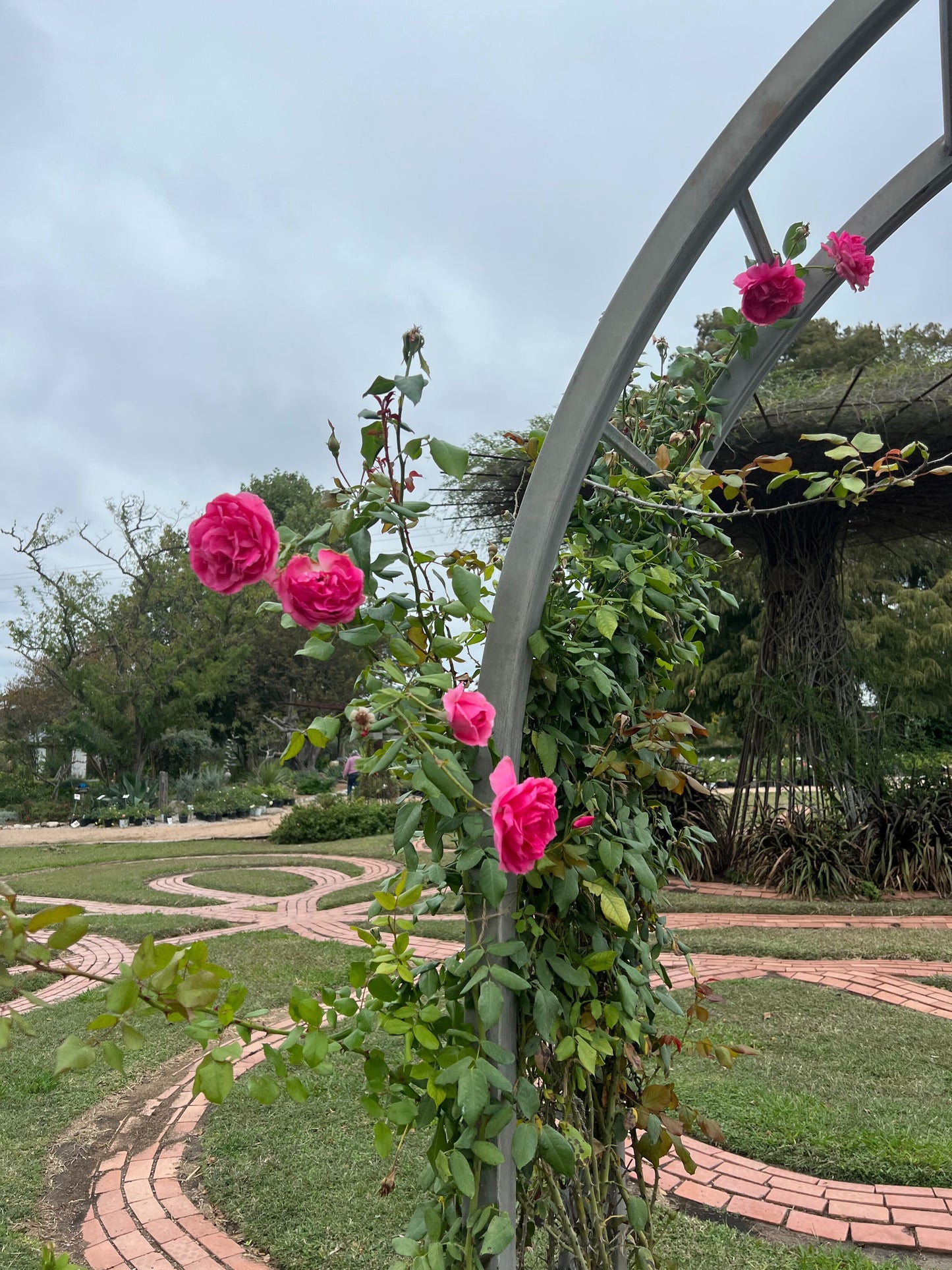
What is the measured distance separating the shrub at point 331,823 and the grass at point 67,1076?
6.25m

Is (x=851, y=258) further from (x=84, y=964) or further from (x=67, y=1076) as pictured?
(x=84, y=964)

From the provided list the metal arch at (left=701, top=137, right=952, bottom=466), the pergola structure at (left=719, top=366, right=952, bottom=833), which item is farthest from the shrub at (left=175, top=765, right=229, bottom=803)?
the metal arch at (left=701, top=137, right=952, bottom=466)

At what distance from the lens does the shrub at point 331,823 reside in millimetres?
11820

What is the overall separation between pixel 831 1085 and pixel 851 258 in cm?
290

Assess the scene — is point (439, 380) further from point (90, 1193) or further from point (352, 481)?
point (90, 1193)

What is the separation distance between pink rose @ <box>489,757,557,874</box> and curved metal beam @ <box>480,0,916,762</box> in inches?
6.5

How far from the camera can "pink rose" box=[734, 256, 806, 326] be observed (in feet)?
4.52

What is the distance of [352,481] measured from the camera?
120 cm

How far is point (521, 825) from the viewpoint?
3.54 ft

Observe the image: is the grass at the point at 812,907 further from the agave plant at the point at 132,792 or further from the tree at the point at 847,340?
the tree at the point at 847,340

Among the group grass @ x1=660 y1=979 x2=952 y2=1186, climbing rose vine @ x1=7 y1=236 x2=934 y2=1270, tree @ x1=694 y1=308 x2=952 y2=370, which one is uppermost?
tree @ x1=694 y1=308 x2=952 y2=370

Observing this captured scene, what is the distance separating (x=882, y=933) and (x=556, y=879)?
4908 millimetres

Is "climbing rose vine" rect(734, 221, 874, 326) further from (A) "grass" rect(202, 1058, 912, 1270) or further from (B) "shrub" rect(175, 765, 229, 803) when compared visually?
(B) "shrub" rect(175, 765, 229, 803)

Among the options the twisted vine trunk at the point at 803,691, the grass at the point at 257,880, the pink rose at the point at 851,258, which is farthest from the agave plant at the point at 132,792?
the pink rose at the point at 851,258
